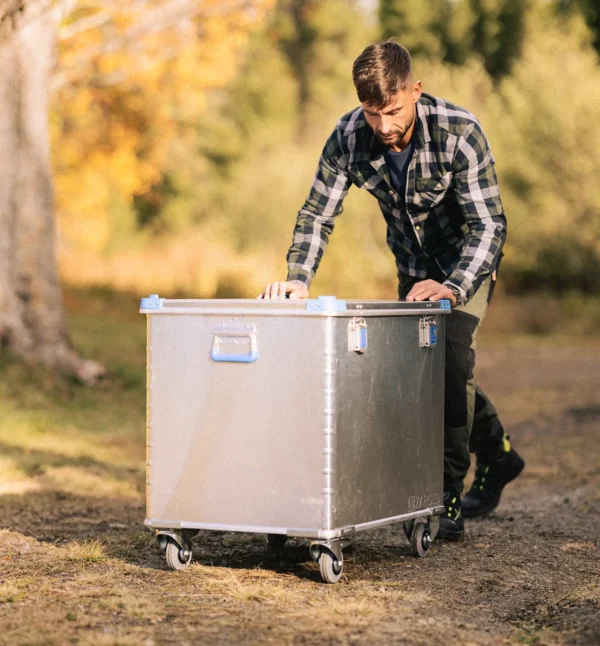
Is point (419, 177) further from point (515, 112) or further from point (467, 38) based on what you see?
point (467, 38)

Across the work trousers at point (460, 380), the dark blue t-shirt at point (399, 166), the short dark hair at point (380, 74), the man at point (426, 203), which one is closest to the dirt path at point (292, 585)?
Result: the work trousers at point (460, 380)

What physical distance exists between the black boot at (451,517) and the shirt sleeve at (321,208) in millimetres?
1031

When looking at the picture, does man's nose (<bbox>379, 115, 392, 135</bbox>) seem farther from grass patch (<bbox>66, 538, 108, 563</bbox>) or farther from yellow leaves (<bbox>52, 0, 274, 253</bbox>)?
yellow leaves (<bbox>52, 0, 274, 253</bbox>)

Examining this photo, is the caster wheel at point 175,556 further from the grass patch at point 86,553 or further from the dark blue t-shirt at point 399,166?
the dark blue t-shirt at point 399,166

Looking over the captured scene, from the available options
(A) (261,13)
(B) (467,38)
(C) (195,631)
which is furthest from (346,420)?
(B) (467,38)

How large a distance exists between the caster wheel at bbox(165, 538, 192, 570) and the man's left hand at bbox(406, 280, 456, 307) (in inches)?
46.8

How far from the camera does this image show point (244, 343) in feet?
11.6

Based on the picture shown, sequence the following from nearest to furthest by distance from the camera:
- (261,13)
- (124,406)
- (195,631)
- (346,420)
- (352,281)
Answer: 1. (195,631)
2. (346,420)
3. (124,406)
4. (261,13)
5. (352,281)

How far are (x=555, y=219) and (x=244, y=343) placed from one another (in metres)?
19.9

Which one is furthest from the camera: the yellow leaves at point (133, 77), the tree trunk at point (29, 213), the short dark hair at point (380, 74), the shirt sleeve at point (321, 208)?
the yellow leaves at point (133, 77)

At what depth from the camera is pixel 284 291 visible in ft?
12.6

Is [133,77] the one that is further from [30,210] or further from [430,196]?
[430,196]

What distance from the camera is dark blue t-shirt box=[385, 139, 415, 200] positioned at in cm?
416

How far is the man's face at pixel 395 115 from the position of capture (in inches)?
153
